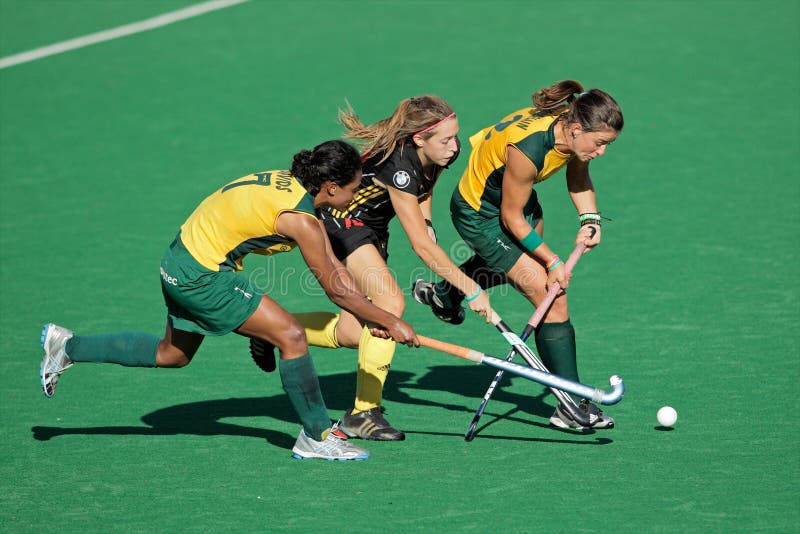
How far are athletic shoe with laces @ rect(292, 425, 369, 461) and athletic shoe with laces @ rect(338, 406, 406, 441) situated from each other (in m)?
0.25

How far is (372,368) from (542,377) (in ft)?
2.62

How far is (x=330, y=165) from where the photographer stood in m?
4.54

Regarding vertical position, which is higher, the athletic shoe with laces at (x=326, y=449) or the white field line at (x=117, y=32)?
the white field line at (x=117, y=32)

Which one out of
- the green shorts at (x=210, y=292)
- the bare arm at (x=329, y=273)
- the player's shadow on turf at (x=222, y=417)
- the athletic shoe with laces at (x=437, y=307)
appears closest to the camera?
the bare arm at (x=329, y=273)

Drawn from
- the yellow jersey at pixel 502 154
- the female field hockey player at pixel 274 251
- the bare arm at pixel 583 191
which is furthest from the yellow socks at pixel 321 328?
the bare arm at pixel 583 191

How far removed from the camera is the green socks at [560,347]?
5.22 m

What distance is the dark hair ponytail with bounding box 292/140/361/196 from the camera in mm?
4539

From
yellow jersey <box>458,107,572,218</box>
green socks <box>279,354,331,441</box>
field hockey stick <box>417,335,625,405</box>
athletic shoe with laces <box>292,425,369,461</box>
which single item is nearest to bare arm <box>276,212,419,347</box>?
field hockey stick <box>417,335,625,405</box>

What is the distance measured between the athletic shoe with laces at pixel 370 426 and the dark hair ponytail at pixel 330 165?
1127 millimetres

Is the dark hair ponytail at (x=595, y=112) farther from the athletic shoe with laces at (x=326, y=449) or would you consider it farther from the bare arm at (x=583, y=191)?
the athletic shoe with laces at (x=326, y=449)

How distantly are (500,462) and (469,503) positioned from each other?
0.52 m

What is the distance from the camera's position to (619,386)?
4777mm

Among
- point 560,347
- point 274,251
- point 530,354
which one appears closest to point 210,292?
point 274,251

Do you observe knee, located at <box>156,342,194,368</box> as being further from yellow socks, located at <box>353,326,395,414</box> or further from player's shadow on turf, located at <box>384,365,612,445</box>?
player's shadow on turf, located at <box>384,365,612,445</box>
